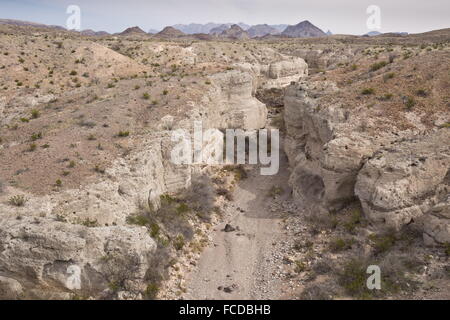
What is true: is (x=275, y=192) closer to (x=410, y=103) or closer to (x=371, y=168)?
(x=371, y=168)

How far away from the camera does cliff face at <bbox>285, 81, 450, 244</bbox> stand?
629 inches

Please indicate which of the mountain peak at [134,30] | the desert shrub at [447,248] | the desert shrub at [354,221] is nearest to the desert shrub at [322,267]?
the desert shrub at [354,221]

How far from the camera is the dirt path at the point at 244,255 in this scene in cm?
1552

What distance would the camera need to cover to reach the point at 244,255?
18.0m

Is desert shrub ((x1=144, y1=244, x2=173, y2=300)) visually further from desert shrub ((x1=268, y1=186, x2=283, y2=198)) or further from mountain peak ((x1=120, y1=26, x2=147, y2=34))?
mountain peak ((x1=120, y1=26, x2=147, y2=34))

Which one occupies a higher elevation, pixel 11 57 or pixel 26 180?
pixel 11 57

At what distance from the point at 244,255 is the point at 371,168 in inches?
303

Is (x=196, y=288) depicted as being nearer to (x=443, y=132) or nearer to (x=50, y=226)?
(x=50, y=226)

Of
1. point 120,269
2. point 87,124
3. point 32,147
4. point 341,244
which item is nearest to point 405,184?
point 341,244

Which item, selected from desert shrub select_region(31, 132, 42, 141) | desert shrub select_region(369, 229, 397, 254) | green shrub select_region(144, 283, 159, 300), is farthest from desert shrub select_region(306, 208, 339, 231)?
desert shrub select_region(31, 132, 42, 141)

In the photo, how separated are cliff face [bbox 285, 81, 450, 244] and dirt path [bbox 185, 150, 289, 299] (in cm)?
271

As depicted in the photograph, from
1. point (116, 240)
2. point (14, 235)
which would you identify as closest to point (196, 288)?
point (116, 240)

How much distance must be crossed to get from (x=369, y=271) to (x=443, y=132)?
911cm

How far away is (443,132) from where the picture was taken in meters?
18.3
